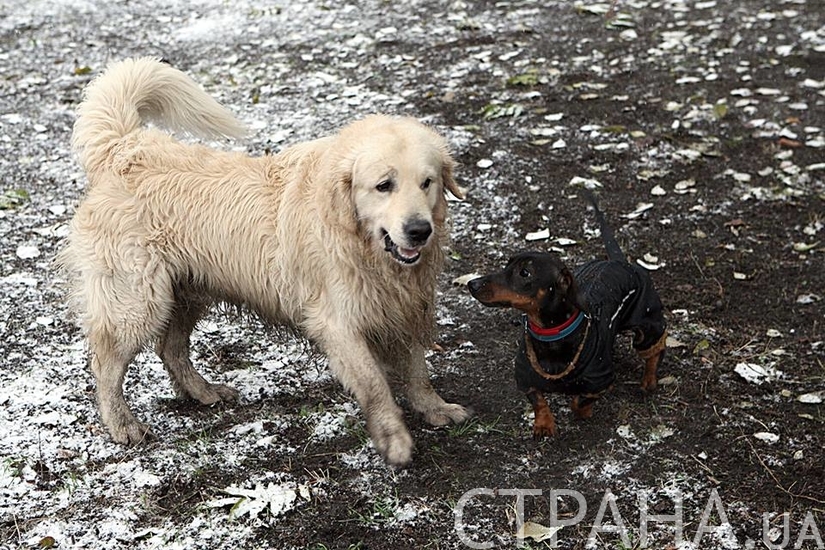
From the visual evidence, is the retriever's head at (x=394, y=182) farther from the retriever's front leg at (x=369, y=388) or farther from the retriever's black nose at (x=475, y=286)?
the retriever's front leg at (x=369, y=388)

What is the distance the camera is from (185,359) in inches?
184

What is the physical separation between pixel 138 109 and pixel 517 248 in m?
2.65

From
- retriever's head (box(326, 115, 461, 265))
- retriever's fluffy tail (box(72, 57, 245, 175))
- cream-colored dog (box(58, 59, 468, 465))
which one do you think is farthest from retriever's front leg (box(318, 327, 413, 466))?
retriever's fluffy tail (box(72, 57, 245, 175))

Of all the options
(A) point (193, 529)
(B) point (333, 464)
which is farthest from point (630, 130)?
(A) point (193, 529)

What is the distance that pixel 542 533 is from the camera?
3652 millimetres

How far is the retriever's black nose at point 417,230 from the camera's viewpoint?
371 cm

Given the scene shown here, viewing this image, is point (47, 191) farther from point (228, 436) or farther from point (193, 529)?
point (193, 529)

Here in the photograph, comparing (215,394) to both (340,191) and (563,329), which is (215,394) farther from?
(563,329)

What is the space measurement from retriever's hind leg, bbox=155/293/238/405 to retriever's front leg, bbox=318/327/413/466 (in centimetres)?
89

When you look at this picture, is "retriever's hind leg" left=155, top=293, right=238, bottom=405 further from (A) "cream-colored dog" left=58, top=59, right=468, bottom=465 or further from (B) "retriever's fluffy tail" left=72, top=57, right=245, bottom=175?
(B) "retriever's fluffy tail" left=72, top=57, right=245, bottom=175

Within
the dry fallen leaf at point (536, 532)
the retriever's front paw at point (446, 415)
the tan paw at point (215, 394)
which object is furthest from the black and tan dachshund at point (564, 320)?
the tan paw at point (215, 394)

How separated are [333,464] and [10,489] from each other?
146cm

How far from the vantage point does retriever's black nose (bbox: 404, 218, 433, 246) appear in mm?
3705

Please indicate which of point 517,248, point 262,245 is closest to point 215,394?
point 262,245
